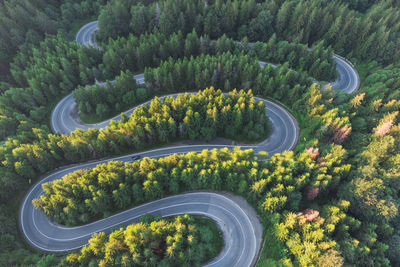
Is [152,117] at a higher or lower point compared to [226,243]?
higher

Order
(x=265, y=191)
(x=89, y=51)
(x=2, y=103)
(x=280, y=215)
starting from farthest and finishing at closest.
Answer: (x=89, y=51) → (x=2, y=103) → (x=265, y=191) → (x=280, y=215)

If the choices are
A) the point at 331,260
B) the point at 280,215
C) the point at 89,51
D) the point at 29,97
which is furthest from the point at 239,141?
the point at 29,97

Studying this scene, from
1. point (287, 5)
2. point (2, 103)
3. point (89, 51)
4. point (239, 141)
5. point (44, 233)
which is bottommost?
point (44, 233)

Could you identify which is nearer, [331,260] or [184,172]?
[331,260]

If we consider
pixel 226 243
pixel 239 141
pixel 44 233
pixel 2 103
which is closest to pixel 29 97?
pixel 2 103

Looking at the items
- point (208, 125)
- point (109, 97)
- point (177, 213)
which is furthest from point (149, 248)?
point (109, 97)

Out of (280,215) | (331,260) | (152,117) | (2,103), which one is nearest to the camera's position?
(331,260)

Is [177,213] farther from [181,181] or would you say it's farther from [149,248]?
[149,248]

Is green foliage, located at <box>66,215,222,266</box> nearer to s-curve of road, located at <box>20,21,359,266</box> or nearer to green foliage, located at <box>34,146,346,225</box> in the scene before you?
s-curve of road, located at <box>20,21,359,266</box>

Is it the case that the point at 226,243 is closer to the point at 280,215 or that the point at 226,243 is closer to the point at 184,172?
Answer: the point at 280,215
